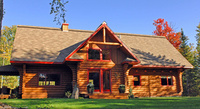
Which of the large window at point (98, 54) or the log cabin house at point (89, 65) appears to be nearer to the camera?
the log cabin house at point (89, 65)

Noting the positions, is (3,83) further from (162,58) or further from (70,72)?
(162,58)

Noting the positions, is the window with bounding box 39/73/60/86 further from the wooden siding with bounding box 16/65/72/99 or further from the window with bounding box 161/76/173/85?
the window with bounding box 161/76/173/85

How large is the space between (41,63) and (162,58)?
12.7 m

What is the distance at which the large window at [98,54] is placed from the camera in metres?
19.2

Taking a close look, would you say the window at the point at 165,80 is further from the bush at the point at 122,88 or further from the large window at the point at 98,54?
the large window at the point at 98,54

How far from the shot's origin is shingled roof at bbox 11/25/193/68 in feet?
61.3

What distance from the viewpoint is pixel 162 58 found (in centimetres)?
2272

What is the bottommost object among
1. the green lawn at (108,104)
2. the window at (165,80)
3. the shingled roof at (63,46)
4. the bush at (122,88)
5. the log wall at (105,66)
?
the green lawn at (108,104)

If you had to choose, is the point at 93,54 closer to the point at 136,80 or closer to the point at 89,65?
the point at 89,65

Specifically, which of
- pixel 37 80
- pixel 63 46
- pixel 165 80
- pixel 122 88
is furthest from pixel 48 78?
pixel 165 80

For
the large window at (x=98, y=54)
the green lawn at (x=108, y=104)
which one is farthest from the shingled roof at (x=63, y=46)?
the green lawn at (x=108, y=104)

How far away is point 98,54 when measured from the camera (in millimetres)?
19469

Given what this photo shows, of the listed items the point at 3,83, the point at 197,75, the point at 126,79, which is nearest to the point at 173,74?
the point at 126,79

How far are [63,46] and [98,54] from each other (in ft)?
13.0
